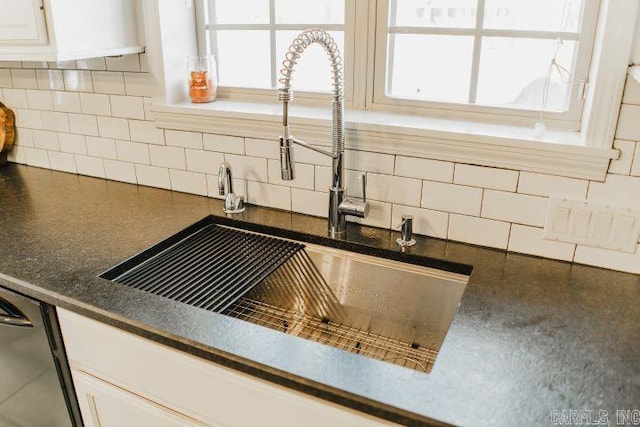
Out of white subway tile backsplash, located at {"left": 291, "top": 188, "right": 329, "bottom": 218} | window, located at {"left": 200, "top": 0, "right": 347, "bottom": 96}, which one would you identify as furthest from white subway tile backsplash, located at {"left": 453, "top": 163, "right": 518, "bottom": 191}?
window, located at {"left": 200, "top": 0, "right": 347, "bottom": 96}

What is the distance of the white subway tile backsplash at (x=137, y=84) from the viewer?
1.63 metres

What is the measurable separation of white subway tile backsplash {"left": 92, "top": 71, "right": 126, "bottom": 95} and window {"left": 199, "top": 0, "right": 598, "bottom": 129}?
0.43m

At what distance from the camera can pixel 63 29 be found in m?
1.39

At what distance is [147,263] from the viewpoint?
129 centimetres

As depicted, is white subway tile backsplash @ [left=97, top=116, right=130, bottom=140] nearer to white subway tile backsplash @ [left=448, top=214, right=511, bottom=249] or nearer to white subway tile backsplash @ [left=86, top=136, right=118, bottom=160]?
white subway tile backsplash @ [left=86, top=136, right=118, bottom=160]

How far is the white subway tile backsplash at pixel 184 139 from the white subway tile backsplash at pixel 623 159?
3.70 ft

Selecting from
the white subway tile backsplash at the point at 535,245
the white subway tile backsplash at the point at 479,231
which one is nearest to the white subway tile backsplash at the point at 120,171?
the white subway tile backsplash at the point at 479,231

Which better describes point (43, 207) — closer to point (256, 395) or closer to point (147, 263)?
point (147, 263)

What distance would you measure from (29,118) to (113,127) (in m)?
Result: 0.45

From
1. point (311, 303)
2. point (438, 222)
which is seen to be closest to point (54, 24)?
point (311, 303)

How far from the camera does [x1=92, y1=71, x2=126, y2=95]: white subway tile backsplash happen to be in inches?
66.3

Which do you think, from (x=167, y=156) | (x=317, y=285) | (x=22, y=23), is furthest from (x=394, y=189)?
(x=22, y=23)

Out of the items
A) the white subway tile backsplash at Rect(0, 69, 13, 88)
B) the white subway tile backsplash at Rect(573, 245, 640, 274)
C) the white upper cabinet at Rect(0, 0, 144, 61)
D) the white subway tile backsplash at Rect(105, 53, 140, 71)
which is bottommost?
the white subway tile backsplash at Rect(573, 245, 640, 274)

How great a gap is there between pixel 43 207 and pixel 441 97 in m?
1.25
